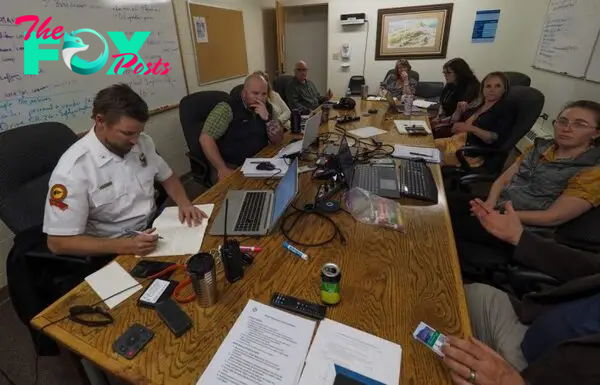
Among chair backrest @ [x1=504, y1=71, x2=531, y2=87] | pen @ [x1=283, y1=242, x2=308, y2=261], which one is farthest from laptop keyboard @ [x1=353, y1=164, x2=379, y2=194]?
chair backrest @ [x1=504, y1=71, x2=531, y2=87]

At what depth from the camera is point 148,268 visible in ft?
3.16

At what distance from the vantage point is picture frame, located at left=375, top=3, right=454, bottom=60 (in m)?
4.58

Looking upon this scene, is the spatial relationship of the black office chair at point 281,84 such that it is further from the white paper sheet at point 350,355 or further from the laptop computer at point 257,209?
the white paper sheet at point 350,355

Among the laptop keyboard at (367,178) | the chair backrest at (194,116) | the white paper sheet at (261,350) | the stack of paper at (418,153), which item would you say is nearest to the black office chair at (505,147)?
the stack of paper at (418,153)

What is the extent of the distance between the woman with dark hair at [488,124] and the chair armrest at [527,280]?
134 cm

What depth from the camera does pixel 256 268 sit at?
38.6 inches

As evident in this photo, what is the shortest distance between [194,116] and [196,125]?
0.23ft

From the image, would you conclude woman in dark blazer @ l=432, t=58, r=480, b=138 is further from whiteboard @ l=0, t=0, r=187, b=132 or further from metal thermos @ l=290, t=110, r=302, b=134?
whiteboard @ l=0, t=0, r=187, b=132

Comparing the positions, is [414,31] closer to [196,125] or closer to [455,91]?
[455,91]

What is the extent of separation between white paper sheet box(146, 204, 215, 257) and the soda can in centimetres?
49

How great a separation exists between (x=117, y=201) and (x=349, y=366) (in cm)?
114

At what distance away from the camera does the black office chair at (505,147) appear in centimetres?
203

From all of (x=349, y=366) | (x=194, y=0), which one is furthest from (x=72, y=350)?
(x=194, y=0)

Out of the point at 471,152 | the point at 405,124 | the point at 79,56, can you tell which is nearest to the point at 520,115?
the point at 471,152
